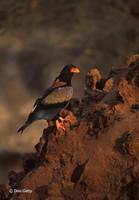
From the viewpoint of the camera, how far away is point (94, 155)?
4.44 metres

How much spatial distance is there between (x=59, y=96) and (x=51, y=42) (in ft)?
21.7

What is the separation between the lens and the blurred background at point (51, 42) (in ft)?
36.9

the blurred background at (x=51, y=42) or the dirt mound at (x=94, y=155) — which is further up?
the blurred background at (x=51, y=42)

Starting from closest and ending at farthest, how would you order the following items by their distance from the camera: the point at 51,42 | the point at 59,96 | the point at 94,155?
the point at 94,155
the point at 59,96
the point at 51,42

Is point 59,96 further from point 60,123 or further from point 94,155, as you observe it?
point 94,155

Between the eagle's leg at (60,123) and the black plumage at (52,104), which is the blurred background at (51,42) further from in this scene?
the eagle's leg at (60,123)

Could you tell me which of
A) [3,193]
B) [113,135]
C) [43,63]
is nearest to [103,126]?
[113,135]

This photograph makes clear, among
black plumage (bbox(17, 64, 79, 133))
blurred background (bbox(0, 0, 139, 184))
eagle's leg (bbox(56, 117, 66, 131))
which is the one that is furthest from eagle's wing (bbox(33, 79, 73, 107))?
blurred background (bbox(0, 0, 139, 184))

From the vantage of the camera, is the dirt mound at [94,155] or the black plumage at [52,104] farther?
the black plumage at [52,104]

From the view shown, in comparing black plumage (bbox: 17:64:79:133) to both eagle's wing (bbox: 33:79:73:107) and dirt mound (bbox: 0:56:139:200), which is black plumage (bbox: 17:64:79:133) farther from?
dirt mound (bbox: 0:56:139:200)

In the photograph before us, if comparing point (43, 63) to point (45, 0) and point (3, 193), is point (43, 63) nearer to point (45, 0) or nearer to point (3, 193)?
point (45, 0)

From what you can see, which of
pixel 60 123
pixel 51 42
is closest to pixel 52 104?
pixel 60 123

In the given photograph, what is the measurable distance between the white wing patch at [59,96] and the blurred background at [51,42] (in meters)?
5.21

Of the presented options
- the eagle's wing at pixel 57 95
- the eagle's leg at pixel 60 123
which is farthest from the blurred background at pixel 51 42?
the eagle's leg at pixel 60 123
